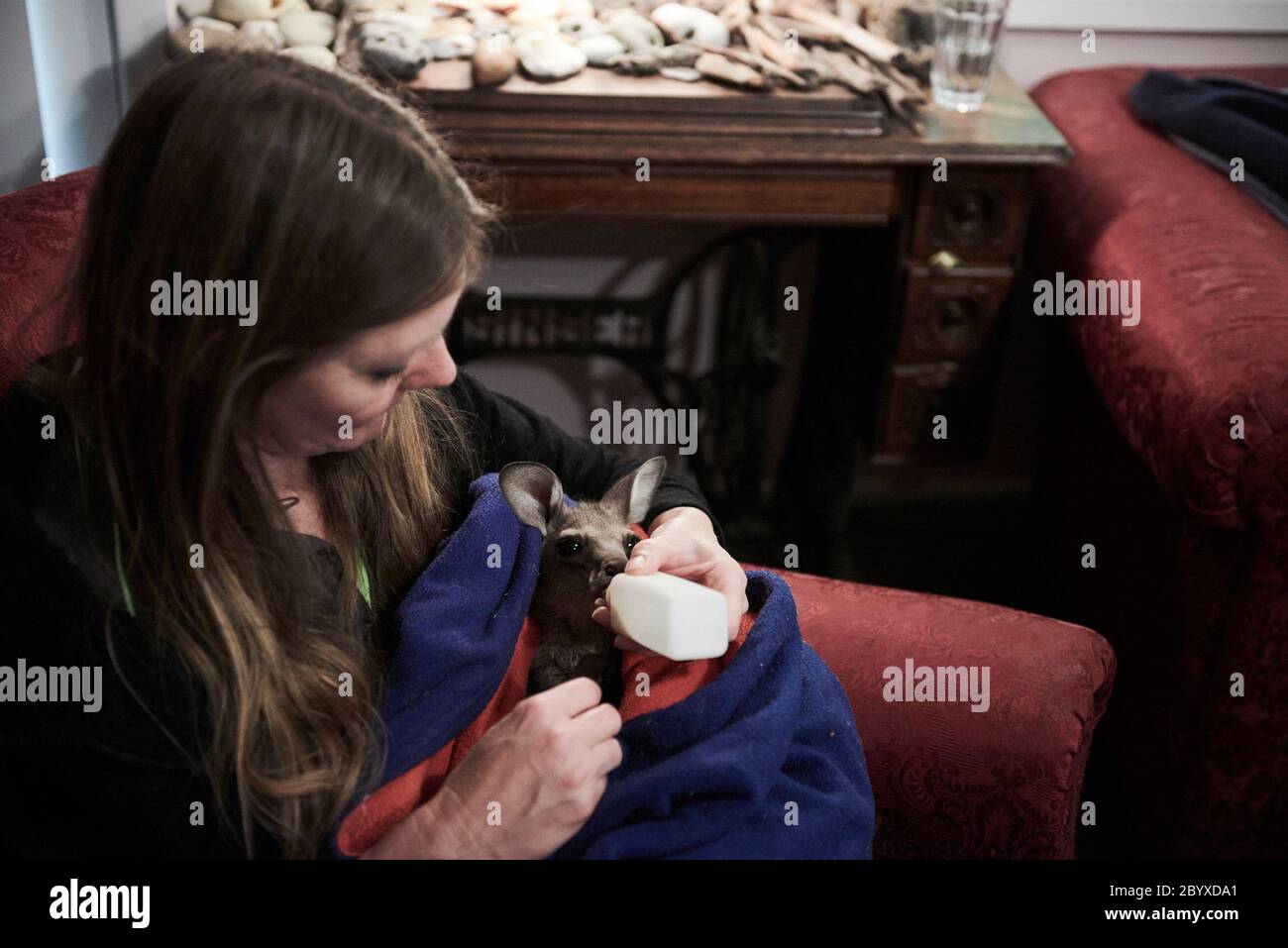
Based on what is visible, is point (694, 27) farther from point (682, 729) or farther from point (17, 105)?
point (682, 729)

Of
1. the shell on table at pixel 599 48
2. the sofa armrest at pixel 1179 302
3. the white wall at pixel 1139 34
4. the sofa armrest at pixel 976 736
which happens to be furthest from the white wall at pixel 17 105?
the white wall at pixel 1139 34

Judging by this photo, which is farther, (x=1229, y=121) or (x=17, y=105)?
(x=1229, y=121)

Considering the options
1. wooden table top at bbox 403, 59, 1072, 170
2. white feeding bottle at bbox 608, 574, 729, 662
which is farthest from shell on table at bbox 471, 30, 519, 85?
white feeding bottle at bbox 608, 574, 729, 662

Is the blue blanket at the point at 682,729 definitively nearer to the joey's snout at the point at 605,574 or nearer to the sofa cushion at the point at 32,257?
the joey's snout at the point at 605,574

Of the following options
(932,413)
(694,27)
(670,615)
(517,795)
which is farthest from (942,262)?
(517,795)

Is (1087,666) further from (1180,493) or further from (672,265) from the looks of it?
(672,265)

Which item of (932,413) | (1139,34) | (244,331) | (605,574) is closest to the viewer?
(244,331)

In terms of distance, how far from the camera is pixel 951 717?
3.57 feet

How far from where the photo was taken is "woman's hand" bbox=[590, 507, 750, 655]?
942 mm

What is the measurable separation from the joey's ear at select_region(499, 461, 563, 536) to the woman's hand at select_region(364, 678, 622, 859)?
21 centimetres

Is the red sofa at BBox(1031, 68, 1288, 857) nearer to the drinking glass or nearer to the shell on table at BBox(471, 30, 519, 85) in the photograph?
the drinking glass

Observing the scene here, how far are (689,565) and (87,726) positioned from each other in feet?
1.56

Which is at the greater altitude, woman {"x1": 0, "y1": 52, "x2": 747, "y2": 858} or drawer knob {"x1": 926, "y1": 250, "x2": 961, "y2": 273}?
woman {"x1": 0, "y1": 52, "x2": 747, "y2": 858}

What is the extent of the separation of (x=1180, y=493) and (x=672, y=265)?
108cm
